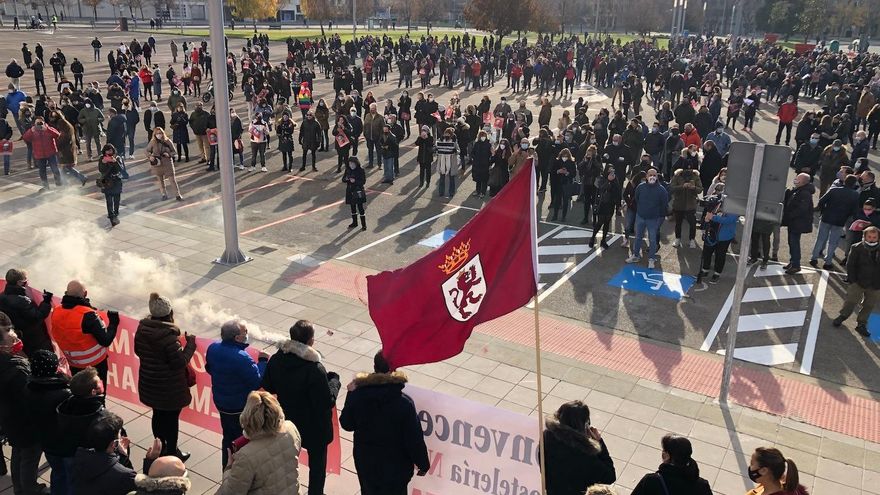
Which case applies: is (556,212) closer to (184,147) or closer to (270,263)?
→ (270,263)

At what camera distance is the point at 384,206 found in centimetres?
1814

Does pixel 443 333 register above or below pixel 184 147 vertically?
above

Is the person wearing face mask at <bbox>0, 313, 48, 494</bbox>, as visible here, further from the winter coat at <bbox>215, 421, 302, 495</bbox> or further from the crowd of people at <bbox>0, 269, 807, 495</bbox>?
the winter coat at <bbox>215, 421, 302, 495</bbox>

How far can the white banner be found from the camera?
5691 mm

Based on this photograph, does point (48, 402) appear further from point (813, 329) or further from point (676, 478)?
point (813, 329)

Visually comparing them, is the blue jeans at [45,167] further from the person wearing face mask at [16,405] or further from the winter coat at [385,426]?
the winter coat at [385,426]

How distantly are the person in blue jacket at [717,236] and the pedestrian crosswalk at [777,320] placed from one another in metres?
0.74

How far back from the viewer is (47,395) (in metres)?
5.94

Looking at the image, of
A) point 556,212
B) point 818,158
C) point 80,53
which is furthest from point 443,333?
point 80,53

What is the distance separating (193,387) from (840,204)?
12.1 metres

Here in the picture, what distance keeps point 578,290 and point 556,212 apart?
448 cm

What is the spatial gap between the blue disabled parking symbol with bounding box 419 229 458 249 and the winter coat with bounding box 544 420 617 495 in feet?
32.8

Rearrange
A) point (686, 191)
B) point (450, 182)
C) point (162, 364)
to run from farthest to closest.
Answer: point (450, 182)
point (686, 191)
point (162, 364)

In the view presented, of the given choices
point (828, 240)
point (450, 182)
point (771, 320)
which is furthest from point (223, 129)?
point (828, 240)
